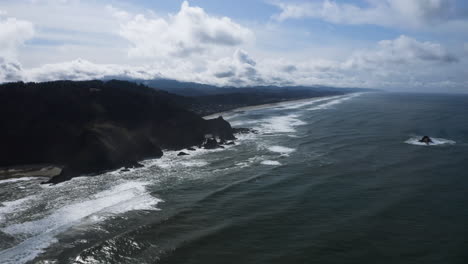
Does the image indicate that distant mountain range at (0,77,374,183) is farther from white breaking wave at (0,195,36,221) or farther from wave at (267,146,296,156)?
wave at (267,146,296,156)

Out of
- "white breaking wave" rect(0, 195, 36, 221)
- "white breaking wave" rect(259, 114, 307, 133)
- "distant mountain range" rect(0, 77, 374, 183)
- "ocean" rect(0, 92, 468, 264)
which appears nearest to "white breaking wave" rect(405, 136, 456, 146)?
"ocean" rect(0, 92, 468, 264)

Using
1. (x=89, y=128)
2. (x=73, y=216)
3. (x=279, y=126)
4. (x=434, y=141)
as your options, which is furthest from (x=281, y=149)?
(x=73, y=216)

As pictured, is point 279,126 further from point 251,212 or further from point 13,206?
point 13,206

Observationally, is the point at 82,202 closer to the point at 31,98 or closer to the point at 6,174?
the point at 6,174

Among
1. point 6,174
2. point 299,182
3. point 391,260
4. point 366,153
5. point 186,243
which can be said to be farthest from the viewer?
point 366,153

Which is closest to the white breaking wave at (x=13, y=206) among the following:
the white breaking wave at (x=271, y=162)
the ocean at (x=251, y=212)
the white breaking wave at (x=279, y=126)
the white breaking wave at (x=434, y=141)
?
the ocean at (x=251, y=212)

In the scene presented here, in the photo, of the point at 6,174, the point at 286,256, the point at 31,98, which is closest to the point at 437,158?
the point at 286,256
